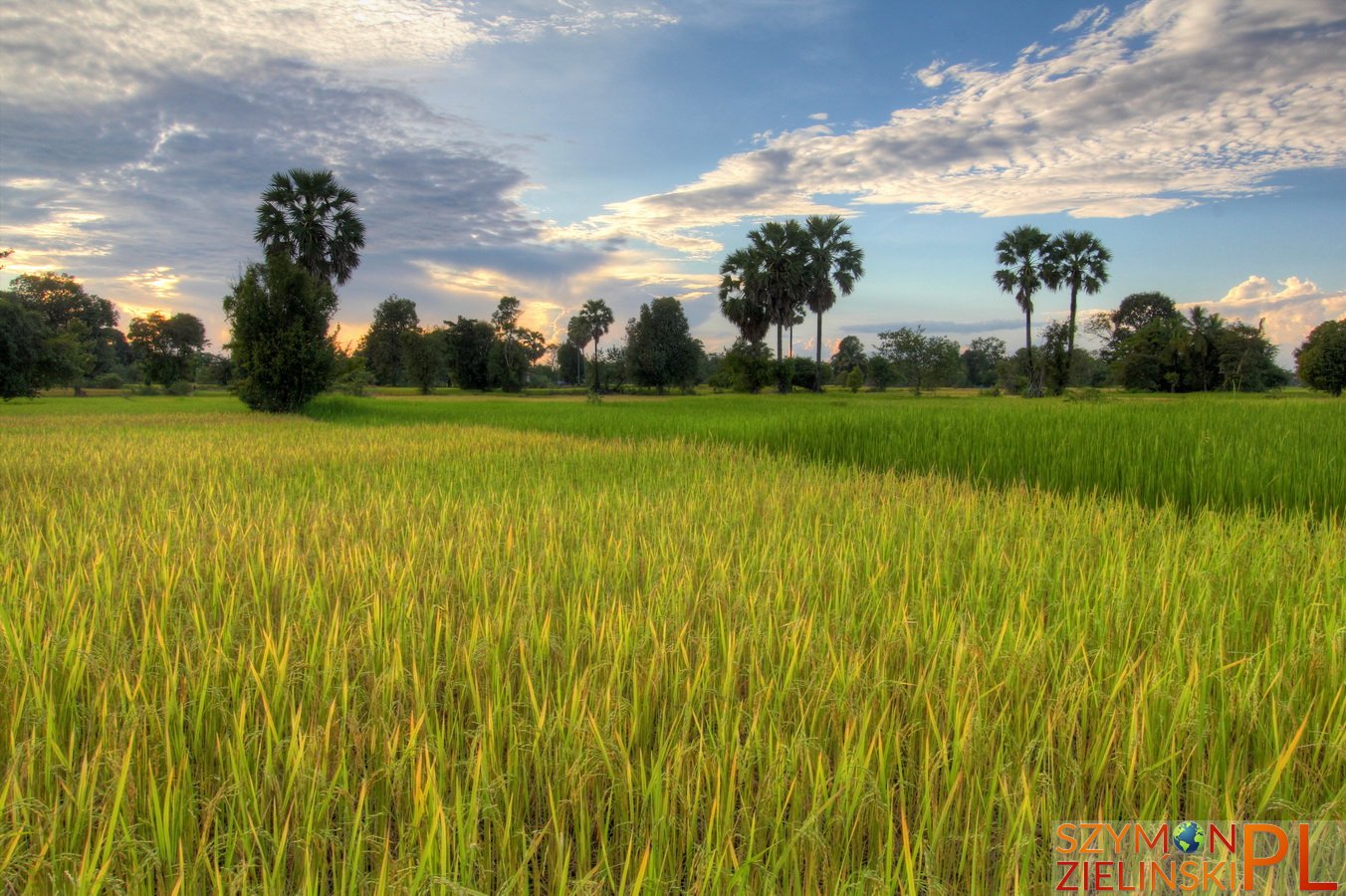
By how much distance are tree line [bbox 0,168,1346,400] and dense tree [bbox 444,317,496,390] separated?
0.15m

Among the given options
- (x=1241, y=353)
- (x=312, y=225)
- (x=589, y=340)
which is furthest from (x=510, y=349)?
(x=1241, y=353)

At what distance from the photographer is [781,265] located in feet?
154

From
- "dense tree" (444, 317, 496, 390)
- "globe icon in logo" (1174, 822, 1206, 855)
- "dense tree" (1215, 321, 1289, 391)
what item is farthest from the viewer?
"dense tree" (444, 317, 496, 390)

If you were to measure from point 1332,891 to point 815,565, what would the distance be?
6.88 ft

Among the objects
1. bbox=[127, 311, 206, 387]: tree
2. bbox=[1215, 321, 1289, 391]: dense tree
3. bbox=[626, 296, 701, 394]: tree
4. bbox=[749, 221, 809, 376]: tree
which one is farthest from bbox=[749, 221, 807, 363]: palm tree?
bbox=[127, 311, 206, 387]: tree

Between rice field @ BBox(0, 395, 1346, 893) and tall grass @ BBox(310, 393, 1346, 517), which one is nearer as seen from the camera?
rice field @ BBox(0, 395, 1346, 893)

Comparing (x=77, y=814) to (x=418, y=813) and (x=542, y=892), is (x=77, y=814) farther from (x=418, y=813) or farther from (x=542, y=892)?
(x=542, y=892)

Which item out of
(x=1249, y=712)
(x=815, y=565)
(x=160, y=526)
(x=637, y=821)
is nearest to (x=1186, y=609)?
(x=1249, y=712)

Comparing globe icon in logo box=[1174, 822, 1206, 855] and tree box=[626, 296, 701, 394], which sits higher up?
tree box=[626, 296, 701, 394]

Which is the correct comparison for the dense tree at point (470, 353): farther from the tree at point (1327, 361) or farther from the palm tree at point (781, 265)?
the tree at point (1327, 361)

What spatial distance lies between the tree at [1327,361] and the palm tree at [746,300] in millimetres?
32017

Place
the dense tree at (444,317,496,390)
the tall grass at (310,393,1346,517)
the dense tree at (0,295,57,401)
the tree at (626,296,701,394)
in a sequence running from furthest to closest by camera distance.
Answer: the dense tree at (444,317,496,390) → the tree at (626,296,701,394) → the dense tree at (0,295,57,401) → the tall grass at (310,393,1346,517)

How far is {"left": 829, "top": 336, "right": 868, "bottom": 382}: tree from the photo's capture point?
241 ft

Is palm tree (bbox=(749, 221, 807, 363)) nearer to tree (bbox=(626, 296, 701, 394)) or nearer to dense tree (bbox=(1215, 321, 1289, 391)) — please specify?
tree (bbox=(626, 296, 701, 394))
